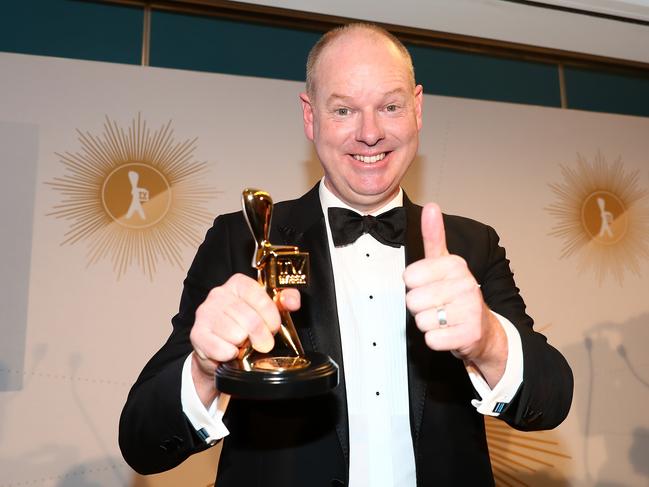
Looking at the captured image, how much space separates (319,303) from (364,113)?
0.55 m

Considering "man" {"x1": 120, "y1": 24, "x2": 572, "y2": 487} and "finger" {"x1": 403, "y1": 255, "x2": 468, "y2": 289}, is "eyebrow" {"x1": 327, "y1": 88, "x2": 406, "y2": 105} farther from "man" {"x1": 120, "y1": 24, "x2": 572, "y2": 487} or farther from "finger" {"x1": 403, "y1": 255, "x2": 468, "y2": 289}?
"finger" {"x1": 403, "y1": 255, "x2": 468, "y2": 289}

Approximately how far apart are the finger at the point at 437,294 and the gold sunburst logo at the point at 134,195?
193 cm

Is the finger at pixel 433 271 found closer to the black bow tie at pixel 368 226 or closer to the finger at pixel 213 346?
the finger at pixel 213 346

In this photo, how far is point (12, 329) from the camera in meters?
2.51

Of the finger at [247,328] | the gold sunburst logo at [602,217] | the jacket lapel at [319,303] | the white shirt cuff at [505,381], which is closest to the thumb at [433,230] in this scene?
the white shirt cuff at [505,381]

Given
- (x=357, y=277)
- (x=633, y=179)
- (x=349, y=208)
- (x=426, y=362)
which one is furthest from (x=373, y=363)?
(x=633, y=179)

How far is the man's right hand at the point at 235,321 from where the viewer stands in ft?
3.58

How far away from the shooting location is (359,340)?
1.66 metres

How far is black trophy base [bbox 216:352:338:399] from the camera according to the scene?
42.4 inches

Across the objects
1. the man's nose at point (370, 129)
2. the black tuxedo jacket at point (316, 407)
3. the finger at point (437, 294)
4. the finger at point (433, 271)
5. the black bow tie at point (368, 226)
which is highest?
the man's nose at point (370, 129)

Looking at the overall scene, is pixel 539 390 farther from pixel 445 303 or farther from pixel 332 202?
pixel 332 202

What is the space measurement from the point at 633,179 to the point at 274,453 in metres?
3.18

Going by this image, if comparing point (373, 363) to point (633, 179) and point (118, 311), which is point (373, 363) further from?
point (633, 179)

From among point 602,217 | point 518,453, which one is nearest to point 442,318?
point 518,453
